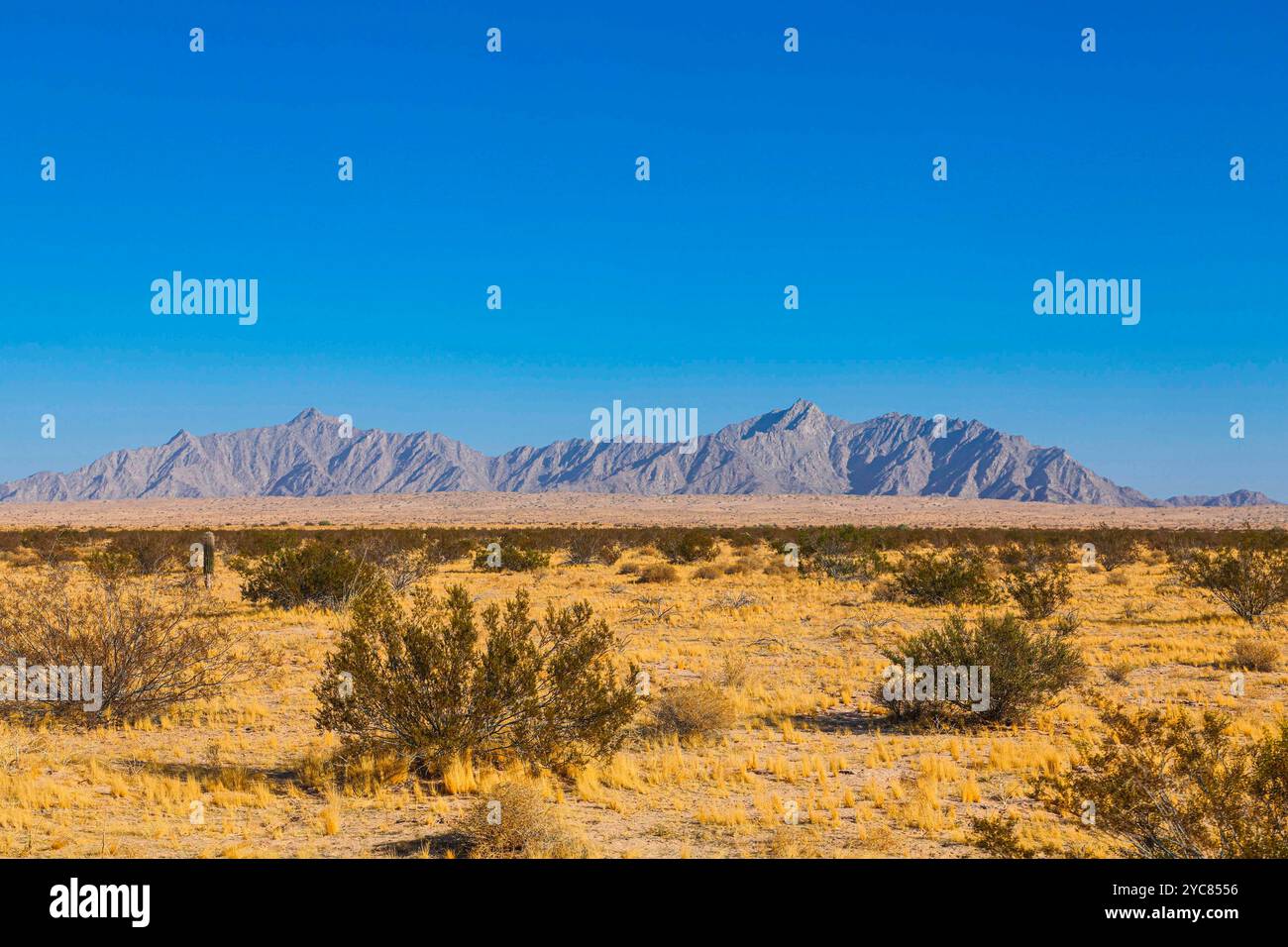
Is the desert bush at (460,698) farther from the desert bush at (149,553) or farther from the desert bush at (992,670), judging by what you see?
the desert bush at (149,553)

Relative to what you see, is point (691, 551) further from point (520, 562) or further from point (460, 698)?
point (460, 698)

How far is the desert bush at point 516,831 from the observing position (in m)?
6.70

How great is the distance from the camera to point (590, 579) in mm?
34000

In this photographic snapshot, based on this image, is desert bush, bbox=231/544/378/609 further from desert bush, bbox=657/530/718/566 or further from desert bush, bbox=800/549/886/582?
desert bush, bbox=657/530/718/566

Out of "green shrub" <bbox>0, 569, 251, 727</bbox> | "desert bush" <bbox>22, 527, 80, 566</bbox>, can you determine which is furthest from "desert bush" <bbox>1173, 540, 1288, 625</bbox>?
"desert bush" <bbox>22, 527, 80, 566</bbox>

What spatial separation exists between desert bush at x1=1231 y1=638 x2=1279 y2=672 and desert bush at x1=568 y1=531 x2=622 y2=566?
1167 inches

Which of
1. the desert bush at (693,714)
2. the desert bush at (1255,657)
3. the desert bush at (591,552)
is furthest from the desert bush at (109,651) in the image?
the desert bush at (591,552)

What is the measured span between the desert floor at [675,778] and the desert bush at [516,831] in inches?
12.5

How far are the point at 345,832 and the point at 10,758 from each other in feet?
15.1

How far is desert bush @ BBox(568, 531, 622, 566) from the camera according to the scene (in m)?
44.0

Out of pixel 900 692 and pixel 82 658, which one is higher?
pixel 82 658
